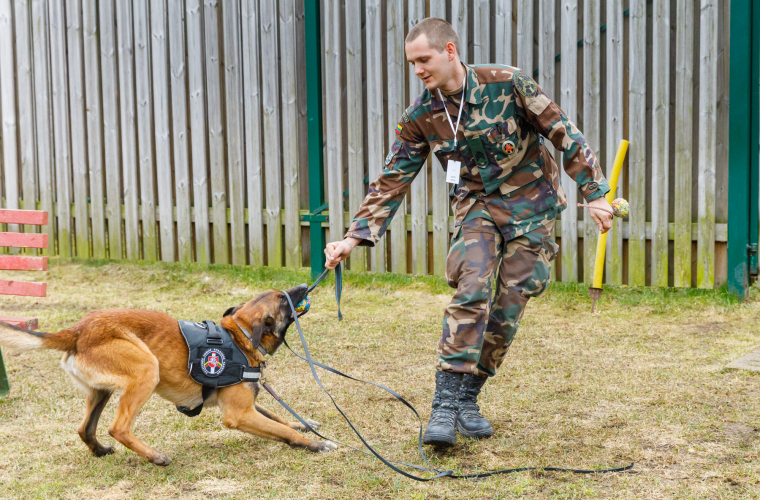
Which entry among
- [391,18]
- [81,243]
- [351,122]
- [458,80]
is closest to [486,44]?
[391,18]

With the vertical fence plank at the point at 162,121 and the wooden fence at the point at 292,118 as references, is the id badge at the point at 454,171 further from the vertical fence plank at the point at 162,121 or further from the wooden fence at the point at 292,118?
the vertical fence plank at the point at 162,121

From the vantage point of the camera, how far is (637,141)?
6.20 m

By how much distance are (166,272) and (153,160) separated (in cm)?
116

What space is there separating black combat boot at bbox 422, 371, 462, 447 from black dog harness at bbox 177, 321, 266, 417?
0.83m

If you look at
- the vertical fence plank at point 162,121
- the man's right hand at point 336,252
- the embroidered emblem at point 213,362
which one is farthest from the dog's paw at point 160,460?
the vertical fence plank at point 162,121

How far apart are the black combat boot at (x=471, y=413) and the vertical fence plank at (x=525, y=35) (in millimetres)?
3456

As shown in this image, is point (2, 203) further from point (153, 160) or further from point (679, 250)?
point (679, 250)

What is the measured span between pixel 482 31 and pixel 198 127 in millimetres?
2968

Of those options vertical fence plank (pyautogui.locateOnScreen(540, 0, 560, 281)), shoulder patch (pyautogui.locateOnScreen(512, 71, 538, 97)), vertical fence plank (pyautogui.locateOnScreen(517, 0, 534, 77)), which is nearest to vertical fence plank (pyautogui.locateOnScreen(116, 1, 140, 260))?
vertical fence plank (pyautogui.locateOnScreen(517, 0, 534, 77))

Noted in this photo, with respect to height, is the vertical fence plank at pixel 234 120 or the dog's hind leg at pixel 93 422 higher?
the vertical fence plank at pixel 234 120

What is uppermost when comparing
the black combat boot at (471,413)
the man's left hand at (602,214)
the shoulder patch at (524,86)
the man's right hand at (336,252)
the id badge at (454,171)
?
the shoulder patch at (524,86)

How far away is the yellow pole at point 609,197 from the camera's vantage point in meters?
5.98

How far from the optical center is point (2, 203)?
8.80 meters

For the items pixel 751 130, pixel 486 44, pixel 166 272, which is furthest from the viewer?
pixel 166 272
